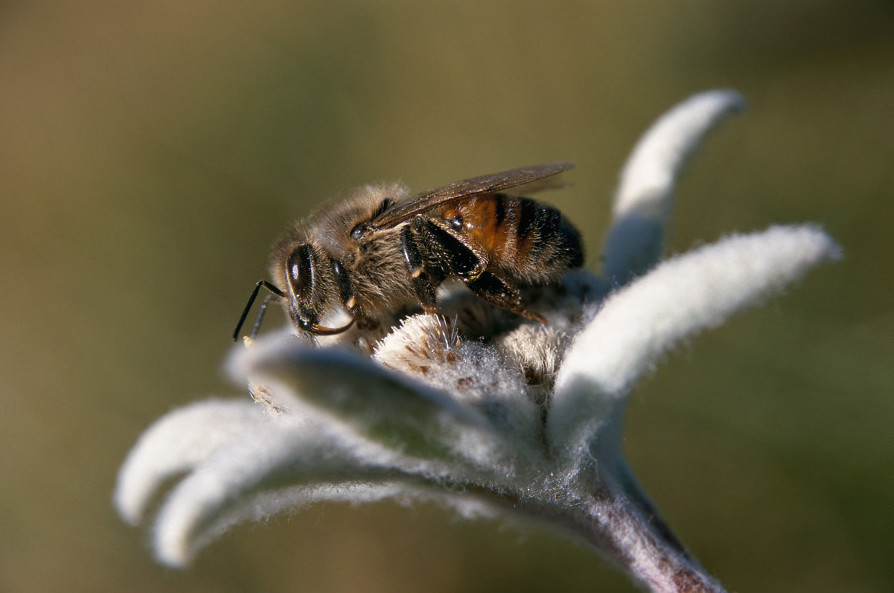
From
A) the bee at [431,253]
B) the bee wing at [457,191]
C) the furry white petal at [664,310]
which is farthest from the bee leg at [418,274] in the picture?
the furry white petal at [664,310]

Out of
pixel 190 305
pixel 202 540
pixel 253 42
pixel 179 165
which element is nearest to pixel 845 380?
pixel 202 540

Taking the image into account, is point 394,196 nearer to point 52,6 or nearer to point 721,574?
point 721,574

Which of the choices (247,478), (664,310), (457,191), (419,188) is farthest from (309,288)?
(419,188)

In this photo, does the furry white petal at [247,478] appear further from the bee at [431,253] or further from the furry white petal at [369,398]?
the bee at [431,253]

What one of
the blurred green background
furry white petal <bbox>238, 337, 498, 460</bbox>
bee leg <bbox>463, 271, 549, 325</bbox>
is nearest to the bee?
bee leg <bbox>463, 271, 549, 325</bbox>

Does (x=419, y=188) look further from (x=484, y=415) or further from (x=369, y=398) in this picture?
(x=369, y=398)

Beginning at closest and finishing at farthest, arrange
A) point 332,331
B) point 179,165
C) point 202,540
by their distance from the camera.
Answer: point 202,540 < point 332,331 < point 179,165

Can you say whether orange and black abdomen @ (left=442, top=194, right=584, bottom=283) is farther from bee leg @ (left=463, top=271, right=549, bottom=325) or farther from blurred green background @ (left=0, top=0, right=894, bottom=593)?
blurred green background @ (left=0, top=0, right=894, bottom=593)
